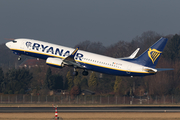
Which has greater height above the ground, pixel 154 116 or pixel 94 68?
pixel 94 68

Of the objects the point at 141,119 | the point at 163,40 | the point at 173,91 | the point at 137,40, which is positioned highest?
the point at 137,40

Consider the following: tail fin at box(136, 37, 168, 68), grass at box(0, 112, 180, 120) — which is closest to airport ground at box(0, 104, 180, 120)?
grass at box(0, 112, 180, 120)

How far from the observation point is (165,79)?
95.0 metres

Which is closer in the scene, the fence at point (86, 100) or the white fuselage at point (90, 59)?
the white fuselage at point (90, 59)

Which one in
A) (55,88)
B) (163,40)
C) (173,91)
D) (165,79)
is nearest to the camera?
(163,40)

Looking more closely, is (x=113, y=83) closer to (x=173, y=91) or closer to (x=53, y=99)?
(x=173, y=91)

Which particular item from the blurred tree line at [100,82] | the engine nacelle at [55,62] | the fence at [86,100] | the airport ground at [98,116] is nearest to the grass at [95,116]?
the airport ground at [98,116]

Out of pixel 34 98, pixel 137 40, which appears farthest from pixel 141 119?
pixel 137 40

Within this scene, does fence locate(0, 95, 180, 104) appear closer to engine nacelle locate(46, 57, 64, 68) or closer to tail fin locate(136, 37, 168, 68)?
engine nacelle locate(46, 57, 64, 68)

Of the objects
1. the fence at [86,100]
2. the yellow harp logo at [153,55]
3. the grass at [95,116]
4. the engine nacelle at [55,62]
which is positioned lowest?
the grass at [95,116]

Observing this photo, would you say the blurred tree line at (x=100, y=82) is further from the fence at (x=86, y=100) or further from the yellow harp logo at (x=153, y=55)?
→ the yellow harp logo at (x=153, y=55)

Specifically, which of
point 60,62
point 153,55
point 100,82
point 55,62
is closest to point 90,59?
point 60,62

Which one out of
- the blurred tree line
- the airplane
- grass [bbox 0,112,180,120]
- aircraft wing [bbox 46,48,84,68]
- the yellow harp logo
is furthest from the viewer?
the blurred tree line

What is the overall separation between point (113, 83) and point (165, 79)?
682 inches
